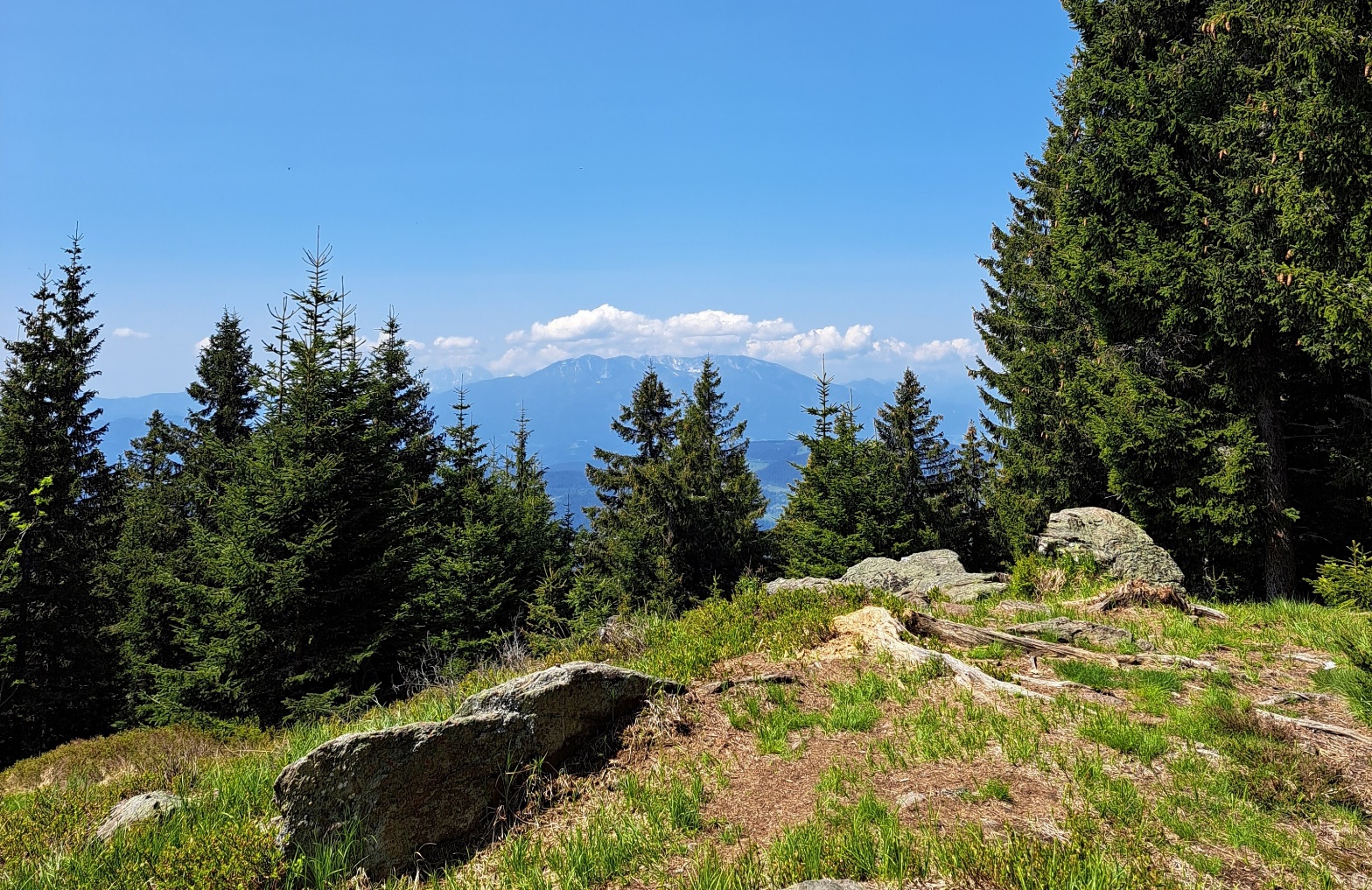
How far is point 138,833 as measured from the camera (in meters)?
4.44

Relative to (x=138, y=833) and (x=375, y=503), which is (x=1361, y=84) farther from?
(x=375, y=503)

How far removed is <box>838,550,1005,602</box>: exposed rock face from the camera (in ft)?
36.7

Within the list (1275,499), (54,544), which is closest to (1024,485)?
(1275,499)

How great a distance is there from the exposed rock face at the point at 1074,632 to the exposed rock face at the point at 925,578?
2.17 metres

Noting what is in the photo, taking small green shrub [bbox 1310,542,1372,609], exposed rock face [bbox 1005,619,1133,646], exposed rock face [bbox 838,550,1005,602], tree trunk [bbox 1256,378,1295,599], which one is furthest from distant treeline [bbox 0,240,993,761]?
tree trunk [bbox 1256,378,1295,599]

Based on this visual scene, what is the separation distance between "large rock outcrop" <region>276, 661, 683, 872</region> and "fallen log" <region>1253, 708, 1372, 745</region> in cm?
572

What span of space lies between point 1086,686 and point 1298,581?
42.2 ft

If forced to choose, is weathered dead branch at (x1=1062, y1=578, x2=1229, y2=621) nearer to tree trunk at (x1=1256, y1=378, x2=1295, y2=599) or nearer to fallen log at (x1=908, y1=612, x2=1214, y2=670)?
fallen log at (x1=908, y1=612, x2=1214, y2=670)

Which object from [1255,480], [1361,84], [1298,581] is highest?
[1361,84]

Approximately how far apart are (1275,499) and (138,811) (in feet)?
60.1

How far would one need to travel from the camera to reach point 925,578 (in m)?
13.0

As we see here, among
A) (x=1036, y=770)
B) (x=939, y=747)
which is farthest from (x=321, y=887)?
(x=1036, y=770)

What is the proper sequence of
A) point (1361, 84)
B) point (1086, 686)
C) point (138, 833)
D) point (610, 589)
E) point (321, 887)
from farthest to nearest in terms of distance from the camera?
point (610, 589) → point (1361, 84) → point (1086, 686) → point (138, 833) → point (321, 887)

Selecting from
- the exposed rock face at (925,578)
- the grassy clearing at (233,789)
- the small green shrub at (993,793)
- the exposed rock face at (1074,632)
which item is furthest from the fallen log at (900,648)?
the exposed rock face at (925,578)
